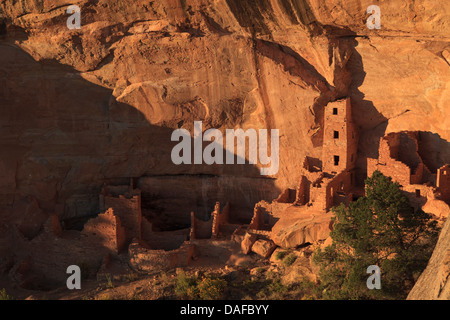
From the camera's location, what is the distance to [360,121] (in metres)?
20.8

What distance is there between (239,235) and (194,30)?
21.4ft

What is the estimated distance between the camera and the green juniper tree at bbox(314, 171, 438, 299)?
1575cm

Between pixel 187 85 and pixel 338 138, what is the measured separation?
520 cm

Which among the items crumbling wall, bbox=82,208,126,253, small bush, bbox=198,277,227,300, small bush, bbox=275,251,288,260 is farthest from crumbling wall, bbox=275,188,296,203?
crumbling wall, bbox=82,208,126,253

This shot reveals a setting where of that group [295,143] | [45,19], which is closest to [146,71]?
[45,19]

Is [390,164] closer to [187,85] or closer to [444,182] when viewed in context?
[444,182]

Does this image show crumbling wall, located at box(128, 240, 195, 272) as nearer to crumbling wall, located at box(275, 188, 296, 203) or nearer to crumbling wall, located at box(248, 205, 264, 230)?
crumbling wall, located at box(248, 205, 264, 230)

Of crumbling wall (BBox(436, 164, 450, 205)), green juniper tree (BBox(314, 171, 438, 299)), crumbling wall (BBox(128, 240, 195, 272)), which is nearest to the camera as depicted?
green juniper tree (BBox(314, 171, 438, 299))

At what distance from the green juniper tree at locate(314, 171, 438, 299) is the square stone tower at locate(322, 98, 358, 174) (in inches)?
148
